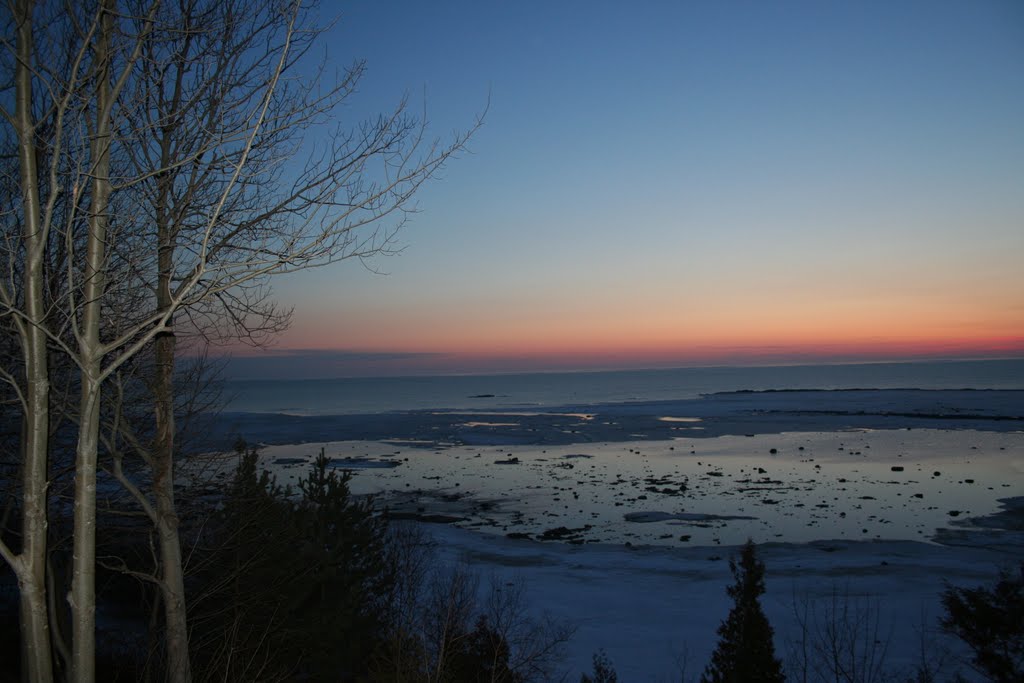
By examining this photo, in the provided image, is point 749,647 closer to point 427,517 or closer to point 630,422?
point 427,517

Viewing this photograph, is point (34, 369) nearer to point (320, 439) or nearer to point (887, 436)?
point (320, 439)

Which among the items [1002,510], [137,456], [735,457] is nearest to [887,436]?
[735,457]

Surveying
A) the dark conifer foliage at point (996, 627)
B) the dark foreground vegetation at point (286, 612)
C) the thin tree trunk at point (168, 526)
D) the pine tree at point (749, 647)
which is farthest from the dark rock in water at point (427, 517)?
the thin tree trunk at point (168, 526)

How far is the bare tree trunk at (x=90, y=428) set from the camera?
3.63m

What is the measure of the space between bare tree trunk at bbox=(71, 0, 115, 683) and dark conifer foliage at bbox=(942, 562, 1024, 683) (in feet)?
46.2

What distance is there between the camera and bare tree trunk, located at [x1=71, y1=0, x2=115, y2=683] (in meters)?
3.63

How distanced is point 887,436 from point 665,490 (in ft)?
117

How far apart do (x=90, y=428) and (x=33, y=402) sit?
37 centimetres

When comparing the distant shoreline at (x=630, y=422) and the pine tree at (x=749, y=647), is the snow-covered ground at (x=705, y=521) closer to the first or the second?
the pine tree at (x=749, y=647)

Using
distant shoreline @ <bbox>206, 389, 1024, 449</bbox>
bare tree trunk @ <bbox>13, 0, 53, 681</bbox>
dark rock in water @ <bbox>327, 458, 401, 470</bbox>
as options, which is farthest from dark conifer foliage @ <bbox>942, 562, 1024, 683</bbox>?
distant shoreline @ <bbox>206, 389, 1024, 449</bbox>

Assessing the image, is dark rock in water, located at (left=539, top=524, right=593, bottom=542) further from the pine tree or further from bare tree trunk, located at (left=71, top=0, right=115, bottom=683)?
bare tree trunk, located at (left=71, top=0, right=115, bottom=683)

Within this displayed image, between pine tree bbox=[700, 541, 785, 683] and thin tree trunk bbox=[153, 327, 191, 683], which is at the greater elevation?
thin tree trunk bbox=[153, 327, 191, 683]

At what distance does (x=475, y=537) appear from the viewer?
2886cm

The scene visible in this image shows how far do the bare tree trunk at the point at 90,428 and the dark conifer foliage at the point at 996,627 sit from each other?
14.1 meters
